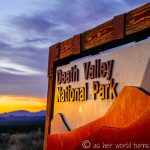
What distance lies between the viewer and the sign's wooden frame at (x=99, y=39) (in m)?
4.46

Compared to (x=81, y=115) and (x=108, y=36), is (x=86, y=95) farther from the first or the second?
(x=108, y=36)

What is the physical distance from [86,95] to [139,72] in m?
1.43

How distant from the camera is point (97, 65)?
A: 5.09m

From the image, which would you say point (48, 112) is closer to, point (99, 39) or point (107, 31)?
point (99, 39)

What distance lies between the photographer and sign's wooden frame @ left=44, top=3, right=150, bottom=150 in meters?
4.46

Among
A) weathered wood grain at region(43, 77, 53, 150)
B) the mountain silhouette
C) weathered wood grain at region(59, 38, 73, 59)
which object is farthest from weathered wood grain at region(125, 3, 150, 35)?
weathered wood grain at region(43, 77, 53, 150)

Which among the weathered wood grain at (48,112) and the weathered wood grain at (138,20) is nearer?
the weathered wood grain at (138,20)

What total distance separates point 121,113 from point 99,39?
163 cm

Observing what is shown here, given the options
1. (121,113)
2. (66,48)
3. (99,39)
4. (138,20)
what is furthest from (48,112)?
(138,20)

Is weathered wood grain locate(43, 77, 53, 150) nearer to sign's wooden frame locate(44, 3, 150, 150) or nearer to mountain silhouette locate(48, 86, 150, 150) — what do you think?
sign's wooden frame locate(44, 3, 150, 150)

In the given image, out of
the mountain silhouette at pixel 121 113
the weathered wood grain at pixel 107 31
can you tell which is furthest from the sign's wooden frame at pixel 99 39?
the mountain silhouette at pixel 121 113

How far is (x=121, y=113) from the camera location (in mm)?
4336

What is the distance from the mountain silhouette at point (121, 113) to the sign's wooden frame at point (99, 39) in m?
0.99

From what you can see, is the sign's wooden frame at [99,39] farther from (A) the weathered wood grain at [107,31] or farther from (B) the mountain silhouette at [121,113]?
(B) the mountain silhouette at [121,113]
